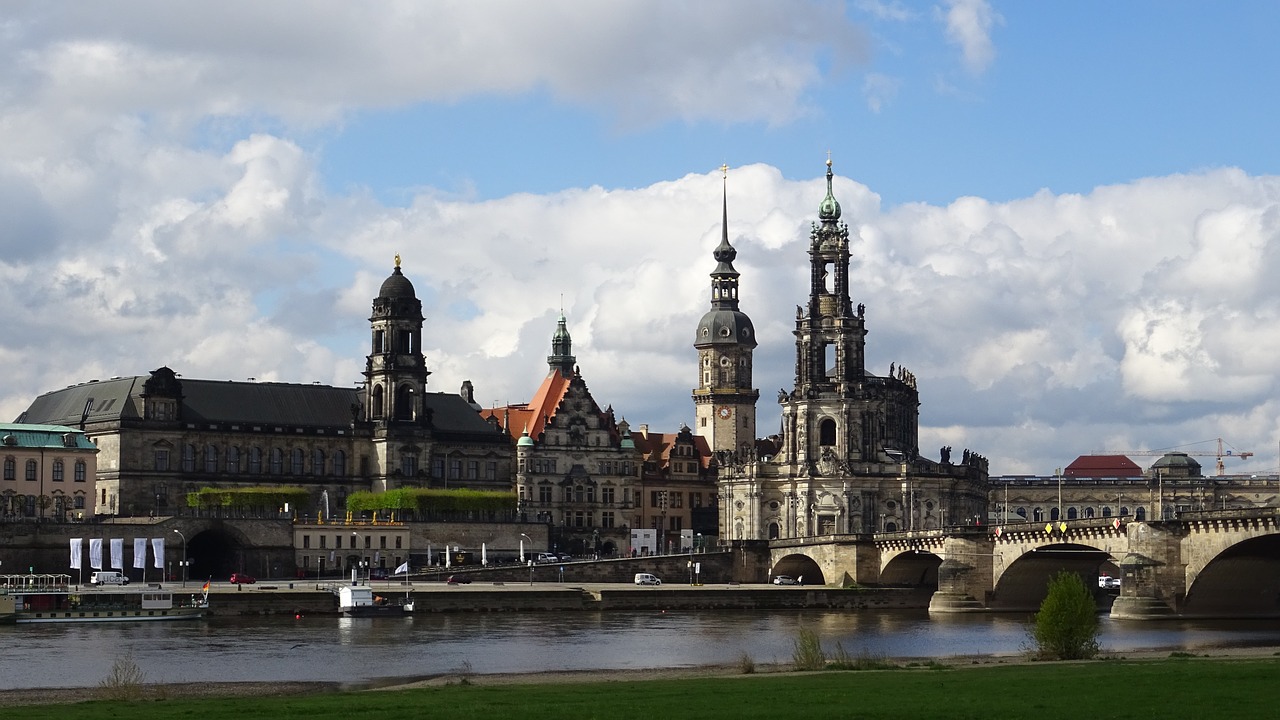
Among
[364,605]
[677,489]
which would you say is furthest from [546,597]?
[677,489]

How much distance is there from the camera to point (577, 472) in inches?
6348

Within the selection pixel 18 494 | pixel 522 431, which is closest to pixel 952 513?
pixel 522 431

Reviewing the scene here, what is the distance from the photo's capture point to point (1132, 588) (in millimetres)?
95625

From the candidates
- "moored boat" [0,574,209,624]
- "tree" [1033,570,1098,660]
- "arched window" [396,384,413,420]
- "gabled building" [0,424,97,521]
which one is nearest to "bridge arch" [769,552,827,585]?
"arched window" [396,384,413,420]

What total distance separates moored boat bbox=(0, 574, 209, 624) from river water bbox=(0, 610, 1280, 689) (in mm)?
1722

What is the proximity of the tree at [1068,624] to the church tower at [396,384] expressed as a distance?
91959 millimetres

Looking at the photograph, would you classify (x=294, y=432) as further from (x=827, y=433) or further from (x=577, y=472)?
(x=827, y=433)

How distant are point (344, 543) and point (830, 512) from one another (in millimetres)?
41907

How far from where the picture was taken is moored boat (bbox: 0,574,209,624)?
308 ft

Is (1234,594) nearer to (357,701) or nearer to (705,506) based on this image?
(357,701)

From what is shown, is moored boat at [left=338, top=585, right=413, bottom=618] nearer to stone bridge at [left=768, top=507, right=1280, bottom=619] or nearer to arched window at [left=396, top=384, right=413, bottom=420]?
stone bridge at [left=768, top=507, right=1280, bottom=619]

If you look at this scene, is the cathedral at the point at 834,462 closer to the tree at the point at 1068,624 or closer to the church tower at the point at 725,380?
the church tower at the point at 725,380

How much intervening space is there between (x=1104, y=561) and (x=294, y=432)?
60.6m

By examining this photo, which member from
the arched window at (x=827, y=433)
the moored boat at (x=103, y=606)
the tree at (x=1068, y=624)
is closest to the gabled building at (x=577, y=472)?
the arched window at (x=827, y=433)
